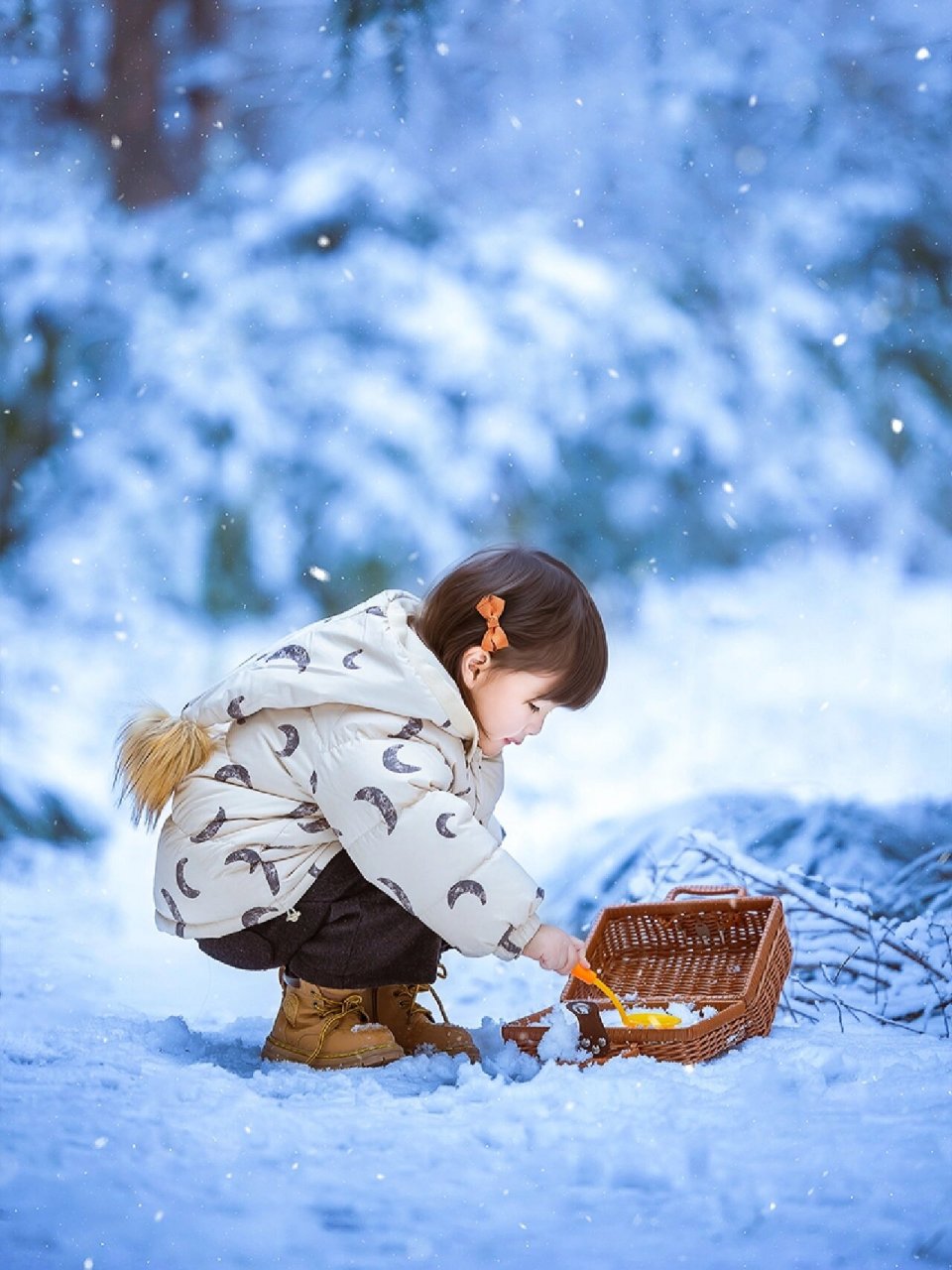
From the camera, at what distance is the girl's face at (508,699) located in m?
1.31

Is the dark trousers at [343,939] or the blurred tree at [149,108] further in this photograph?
the blurred tree at [149,108]

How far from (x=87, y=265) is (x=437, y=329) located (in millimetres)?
584

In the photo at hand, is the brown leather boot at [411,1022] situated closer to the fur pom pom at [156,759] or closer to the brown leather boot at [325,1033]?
the brown leather boot at [325,1033]

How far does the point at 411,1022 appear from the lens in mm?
1392

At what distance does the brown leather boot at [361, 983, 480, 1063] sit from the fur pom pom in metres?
A: 0.26

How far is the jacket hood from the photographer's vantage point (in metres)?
1.26

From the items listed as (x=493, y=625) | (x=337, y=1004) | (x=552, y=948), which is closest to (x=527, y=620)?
(x=493, y=625)

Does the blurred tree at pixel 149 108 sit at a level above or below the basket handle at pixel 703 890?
above

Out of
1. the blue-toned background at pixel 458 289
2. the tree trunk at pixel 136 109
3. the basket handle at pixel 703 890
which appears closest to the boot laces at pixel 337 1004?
the basket handle at pixel 703 890

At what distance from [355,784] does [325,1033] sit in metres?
0.24

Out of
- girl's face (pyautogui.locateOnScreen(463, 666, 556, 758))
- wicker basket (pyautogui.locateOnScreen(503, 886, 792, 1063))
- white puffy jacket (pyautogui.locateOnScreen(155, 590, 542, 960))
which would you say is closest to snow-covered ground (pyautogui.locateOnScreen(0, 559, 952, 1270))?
wicker basket (pyautogui.locateOnScreen(503, 886, 792, 1063))

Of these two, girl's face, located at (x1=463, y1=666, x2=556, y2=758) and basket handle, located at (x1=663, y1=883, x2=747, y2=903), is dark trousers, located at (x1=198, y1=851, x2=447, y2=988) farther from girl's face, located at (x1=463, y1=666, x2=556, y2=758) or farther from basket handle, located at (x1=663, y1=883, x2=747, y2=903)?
basket handle, located at (x1=663, y1=883, x2=747, y2=903)

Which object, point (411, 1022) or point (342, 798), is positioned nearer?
point (342, 798)

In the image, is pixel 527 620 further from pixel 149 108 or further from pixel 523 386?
pixel 149 108
